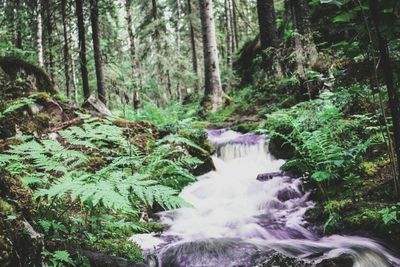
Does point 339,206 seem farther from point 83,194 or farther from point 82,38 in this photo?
point 82,38

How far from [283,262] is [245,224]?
148 cm

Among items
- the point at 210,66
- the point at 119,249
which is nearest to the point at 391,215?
the point at 119,249

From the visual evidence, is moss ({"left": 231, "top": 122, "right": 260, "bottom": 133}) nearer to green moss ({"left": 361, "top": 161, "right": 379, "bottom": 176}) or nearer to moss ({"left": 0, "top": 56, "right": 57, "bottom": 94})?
green moss ({"left": 361, "top": 161, "right": 379, "bottom": 176})

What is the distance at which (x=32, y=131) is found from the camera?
6.02 meters

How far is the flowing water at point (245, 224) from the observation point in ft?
13.3

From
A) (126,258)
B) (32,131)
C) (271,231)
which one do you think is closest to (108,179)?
(126,258)

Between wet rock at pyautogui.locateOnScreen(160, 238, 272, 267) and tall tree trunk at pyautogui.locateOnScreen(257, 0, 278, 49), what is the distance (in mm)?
10413

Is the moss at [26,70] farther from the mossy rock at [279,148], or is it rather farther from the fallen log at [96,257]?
the fallen log at [96,257]

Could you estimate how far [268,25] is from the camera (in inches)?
532

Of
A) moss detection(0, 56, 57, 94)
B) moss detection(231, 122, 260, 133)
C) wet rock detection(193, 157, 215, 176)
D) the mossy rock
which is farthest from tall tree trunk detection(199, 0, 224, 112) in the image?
moss detection(0, 56, 57, 94)

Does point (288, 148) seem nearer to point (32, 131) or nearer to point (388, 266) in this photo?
point (388, 266)

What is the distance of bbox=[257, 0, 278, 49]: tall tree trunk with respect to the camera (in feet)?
44.3

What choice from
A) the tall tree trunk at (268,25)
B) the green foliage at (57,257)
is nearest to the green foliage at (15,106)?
the green foliage at (57,257)

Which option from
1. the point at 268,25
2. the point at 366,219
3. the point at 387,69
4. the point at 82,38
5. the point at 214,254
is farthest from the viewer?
the point at 268,25
